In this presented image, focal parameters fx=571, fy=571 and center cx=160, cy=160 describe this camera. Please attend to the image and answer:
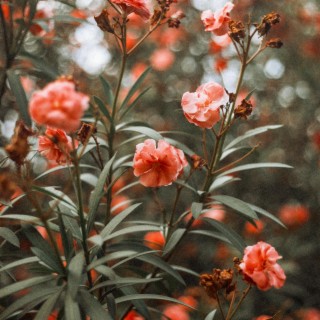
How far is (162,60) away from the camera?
371 cm

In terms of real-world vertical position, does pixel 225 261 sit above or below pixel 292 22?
below

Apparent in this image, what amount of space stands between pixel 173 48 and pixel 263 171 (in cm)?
116

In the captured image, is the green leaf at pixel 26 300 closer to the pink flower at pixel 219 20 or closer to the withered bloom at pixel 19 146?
the withered bloom at pixel 19 146

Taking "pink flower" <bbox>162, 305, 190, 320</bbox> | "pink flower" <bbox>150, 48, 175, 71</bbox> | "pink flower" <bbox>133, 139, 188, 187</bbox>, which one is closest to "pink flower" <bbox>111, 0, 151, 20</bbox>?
"pink flower" <bbox>133, 139, 188, 187</bbox>

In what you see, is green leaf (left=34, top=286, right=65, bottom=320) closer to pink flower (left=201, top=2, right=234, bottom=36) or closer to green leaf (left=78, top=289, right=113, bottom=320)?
green leaf (left=78, top=289, right=113, bottom=320)

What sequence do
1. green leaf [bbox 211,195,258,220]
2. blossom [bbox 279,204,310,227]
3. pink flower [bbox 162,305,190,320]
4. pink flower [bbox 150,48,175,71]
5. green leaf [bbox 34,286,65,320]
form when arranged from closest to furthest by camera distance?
1. green leaf [bbox 34,286,65,320]
2. green leaf [bbox 211,195,258,220]
3. pink flower [bbox 162,305,190,320]
4. blossom [bbox 279,204,310,227]
5. pink flower [bbox 150,48,175,71]

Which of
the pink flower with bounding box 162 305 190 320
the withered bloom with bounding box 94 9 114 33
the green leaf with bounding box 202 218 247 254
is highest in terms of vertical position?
the withered bloom with bounding box 94 9 114 33

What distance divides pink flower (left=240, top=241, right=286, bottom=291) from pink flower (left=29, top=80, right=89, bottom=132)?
49 cm

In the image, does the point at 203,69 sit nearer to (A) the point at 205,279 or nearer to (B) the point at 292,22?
(B) the point at 292,22

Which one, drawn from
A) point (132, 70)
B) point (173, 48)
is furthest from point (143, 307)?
point (173, 48)

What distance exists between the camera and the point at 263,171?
3.40m

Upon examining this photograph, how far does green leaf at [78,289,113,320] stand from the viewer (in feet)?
3.25

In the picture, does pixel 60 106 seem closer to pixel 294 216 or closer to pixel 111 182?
pixel 111 182

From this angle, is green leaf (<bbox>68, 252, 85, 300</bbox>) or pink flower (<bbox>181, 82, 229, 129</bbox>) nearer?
green leaf (<bbox>68, 252, 85, 300</bbox>)
